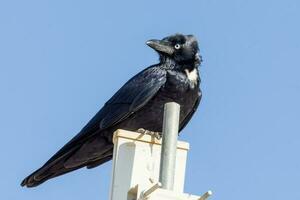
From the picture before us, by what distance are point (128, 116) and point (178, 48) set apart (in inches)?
54.1

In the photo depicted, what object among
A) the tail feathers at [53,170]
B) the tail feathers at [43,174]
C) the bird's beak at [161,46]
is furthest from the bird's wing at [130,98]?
the tail feathers at [43,174]

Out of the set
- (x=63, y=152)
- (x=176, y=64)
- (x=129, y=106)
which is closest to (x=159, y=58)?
(x=176, y=64)

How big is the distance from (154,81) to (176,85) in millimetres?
273

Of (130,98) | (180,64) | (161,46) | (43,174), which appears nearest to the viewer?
(43,174)

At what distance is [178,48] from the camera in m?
11.1

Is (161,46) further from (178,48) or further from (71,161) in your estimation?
(71,161)

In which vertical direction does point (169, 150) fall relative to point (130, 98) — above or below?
below

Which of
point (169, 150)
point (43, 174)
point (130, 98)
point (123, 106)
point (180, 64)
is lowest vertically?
point (169, 150)

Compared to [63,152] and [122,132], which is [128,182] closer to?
[122,132]

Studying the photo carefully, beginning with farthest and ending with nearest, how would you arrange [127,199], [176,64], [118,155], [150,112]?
[176,64]
[150,112]
[118,155]
[127,199]

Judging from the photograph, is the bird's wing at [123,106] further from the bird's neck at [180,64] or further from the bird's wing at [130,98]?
the bird's neck at [180,64]

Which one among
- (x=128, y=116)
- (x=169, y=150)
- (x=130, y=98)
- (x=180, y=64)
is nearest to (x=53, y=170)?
(x=128, y=116)

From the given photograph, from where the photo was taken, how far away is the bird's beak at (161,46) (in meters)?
11.0

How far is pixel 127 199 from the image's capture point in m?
4.89
